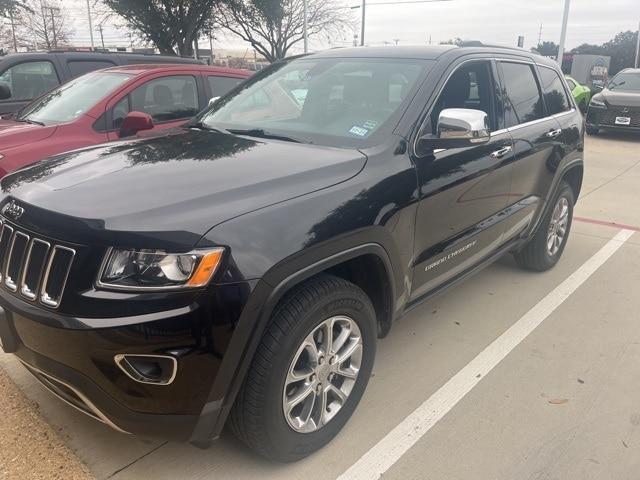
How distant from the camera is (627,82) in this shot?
1434 cm

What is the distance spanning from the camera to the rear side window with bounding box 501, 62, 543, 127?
3834mm

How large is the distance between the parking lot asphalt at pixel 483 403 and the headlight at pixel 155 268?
96cm

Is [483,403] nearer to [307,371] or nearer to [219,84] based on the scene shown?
[307,371]

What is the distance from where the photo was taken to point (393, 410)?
9.57 feet

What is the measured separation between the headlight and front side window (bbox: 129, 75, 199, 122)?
385 cm

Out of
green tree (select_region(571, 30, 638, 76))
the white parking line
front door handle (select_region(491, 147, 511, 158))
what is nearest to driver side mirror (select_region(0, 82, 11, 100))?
front door handle (select_region(491, 147, 511, 158))

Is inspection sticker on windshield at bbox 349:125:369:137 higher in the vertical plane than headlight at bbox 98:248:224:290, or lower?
higher

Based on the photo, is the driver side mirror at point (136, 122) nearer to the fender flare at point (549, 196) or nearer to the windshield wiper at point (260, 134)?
the windshield wiper at point (260, 134)

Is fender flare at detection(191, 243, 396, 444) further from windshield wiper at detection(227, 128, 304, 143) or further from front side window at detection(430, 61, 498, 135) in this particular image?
front side window at detection(430, 61, 498, 135)

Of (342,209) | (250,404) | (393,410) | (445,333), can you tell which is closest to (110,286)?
(250,404)

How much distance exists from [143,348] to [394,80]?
204 cm

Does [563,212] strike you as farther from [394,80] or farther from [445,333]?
[394,80]

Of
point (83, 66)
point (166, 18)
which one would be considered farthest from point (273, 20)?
point (83, 66)

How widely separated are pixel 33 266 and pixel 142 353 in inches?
22.9
